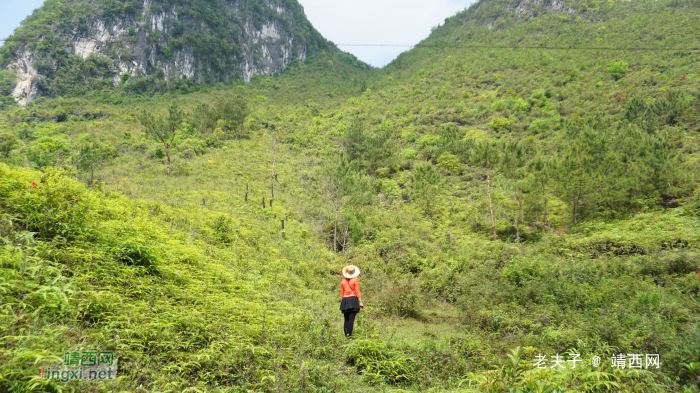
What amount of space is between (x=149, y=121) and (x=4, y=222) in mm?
24891

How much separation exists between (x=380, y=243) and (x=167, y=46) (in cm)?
7645

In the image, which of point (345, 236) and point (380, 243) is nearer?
point (380, 243)

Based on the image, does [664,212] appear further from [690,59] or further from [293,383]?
[690,59]

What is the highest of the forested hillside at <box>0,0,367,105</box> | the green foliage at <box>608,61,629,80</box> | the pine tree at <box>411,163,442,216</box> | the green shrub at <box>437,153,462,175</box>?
the forested hillside at <box>0,0,367,105</box>

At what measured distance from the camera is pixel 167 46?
6662 cm

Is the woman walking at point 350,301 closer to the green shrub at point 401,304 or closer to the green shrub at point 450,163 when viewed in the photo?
the green shrub at point 401,304

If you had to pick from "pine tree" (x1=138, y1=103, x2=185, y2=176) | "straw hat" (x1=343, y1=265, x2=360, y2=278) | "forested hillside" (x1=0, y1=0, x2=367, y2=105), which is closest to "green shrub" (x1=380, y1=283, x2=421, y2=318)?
"straw hat" (x1=343, y1=265, x2=360, y2=278)

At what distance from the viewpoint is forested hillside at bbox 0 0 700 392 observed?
10.8 feet

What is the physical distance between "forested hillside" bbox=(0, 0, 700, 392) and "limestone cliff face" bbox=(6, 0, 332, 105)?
1629 centimetres

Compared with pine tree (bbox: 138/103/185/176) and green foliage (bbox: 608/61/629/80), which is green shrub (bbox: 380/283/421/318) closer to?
pine tree (bbox: 138/103/185/176)

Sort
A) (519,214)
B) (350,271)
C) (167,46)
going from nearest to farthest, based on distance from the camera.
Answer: (350,271) → (519,214) → (167,46)

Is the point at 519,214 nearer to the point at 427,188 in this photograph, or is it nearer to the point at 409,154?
the point at 427,188

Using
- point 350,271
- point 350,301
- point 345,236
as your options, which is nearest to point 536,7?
point 345,236

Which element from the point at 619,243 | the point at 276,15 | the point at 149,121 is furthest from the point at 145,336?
the point at 276,15
